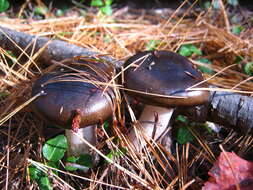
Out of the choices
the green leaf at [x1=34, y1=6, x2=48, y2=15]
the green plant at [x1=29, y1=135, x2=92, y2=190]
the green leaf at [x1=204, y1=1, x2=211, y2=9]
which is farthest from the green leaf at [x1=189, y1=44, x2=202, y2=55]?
the green leaf at [x1=34, y1=6, x2=48, y2=15]

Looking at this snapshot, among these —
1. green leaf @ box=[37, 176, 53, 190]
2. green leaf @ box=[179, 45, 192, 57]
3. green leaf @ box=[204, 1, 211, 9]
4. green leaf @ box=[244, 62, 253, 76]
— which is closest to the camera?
green leaf @ box=[37, 176, 53, 190]

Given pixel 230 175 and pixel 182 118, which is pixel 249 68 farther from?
pixel 230 175

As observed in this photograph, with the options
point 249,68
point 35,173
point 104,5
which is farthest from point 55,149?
point 104,5

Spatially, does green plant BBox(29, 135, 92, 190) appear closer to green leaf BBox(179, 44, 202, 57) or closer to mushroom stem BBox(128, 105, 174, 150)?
mushroom stem BBox(128, 105, 174, 150)

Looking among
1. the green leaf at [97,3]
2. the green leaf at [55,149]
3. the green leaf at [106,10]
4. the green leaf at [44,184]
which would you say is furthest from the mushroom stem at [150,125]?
the green leaf at [97,3]

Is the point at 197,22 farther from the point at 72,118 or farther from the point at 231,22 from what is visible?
the point at 72,118

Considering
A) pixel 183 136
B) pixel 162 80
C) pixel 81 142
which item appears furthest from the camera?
pixel 183 136
